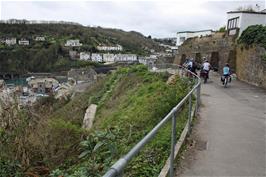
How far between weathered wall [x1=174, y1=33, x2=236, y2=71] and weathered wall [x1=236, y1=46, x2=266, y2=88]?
2.19 meters

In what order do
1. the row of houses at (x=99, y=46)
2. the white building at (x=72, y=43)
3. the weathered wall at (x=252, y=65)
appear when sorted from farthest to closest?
the row of houses at (x=99, y=46) < the white building at (x=72, y=43) < the weathered wall at (x=252, y=65)

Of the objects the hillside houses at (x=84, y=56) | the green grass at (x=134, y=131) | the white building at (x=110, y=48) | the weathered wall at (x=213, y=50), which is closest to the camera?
the green grass at (x=134, y=131)

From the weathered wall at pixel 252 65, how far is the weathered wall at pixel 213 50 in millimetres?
2191

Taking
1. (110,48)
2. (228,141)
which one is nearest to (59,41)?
(110,48)

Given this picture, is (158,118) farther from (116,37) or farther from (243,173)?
(116,37)

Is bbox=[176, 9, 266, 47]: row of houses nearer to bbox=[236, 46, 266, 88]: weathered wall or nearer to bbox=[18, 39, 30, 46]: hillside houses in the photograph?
bbox=[236, 46, 266, 88]: weathered wall

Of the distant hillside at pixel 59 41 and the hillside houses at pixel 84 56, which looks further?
the hillside houses at pixel 84 56

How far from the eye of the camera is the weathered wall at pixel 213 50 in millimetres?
30019

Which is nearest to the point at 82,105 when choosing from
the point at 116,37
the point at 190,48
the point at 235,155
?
the point at 235,155

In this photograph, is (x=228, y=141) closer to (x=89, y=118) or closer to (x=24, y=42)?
(x=89, y=118)

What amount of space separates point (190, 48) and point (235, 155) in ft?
115

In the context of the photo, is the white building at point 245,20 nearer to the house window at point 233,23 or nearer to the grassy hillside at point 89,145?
the house window at point 233,23

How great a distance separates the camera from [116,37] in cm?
12475

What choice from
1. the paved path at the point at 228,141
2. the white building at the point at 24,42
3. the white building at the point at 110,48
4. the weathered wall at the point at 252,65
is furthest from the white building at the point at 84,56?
the paved path at the point at 228,141
